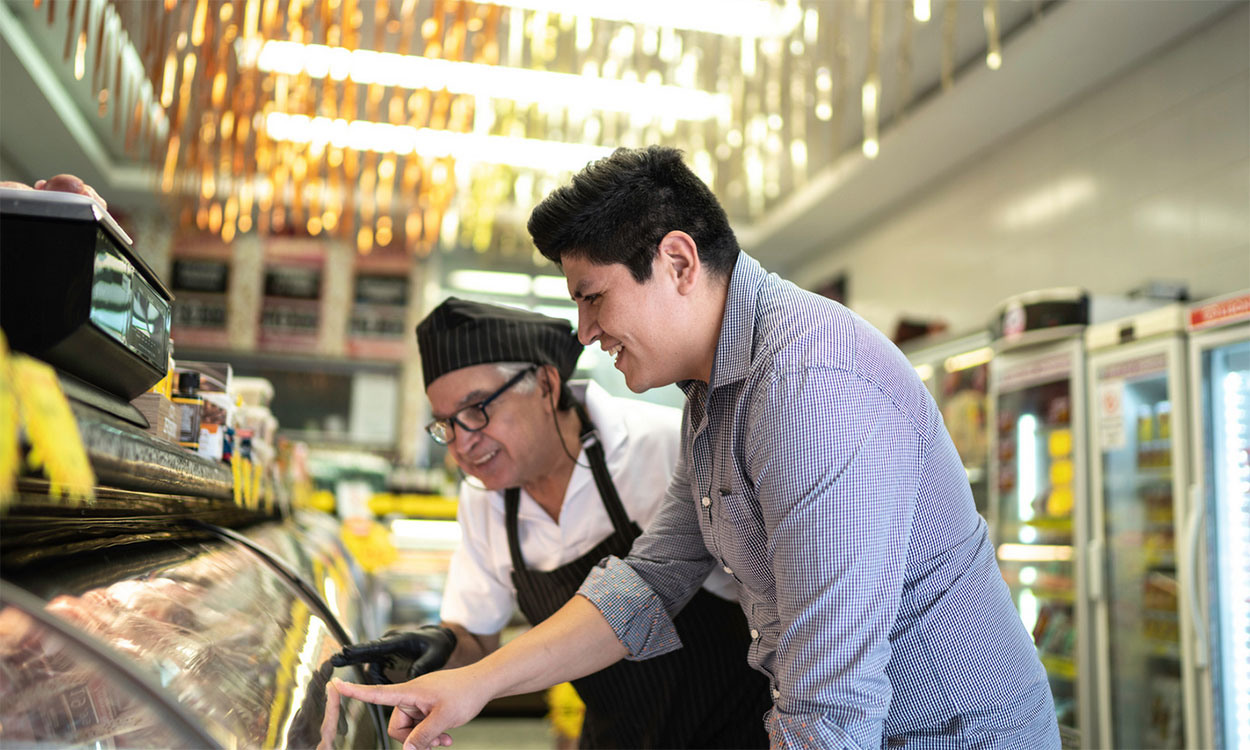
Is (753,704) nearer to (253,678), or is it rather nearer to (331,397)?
(253,678)

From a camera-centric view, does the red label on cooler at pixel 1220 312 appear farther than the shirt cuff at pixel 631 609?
Yes

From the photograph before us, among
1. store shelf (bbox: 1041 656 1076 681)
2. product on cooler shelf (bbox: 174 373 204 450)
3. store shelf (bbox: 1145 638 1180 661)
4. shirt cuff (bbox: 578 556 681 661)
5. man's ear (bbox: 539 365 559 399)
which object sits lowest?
store shelf (bbox: 1041 656 1076 681)

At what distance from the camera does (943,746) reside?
1279 mm

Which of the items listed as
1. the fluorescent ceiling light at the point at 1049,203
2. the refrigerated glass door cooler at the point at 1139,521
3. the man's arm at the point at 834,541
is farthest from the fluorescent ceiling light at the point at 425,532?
the man's arm at the point at 834,541

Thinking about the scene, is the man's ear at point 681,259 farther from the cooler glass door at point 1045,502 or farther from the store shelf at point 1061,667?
the store shelf at point 1061,667

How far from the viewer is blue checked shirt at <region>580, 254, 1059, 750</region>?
1116 millimetres

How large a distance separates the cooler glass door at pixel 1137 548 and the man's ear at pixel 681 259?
307cm

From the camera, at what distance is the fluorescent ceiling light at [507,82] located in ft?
15.4

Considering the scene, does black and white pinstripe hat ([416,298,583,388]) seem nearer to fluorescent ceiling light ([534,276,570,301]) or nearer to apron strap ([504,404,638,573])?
apron strap ([504,404,638,573])

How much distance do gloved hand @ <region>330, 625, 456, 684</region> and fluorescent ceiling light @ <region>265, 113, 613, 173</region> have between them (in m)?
4.18

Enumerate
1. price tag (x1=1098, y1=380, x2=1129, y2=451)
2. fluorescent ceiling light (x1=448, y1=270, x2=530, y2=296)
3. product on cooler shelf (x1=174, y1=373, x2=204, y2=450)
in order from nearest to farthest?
product on cooler shelf (x1=174, y1=373, x2=204, y2=450)
price tag (x1=1098, y1=380, x2=1129, y2=451)
fluorescent ceiling light (x1=448, y1=270, x2=530, y2=296)

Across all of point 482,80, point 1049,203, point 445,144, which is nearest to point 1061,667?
point 1049,203

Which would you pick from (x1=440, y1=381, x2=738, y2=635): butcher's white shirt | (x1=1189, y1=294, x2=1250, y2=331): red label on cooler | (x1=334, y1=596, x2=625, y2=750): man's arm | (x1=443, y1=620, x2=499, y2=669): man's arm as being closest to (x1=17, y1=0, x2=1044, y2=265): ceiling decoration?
(x1=1189, y1=294, x2=1250, y2=331): red label on cooler

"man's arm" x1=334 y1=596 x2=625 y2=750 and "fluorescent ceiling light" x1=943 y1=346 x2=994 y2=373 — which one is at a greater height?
"fluorescent ceiling light" x1=943 y1=346 x2=994 y2=373
